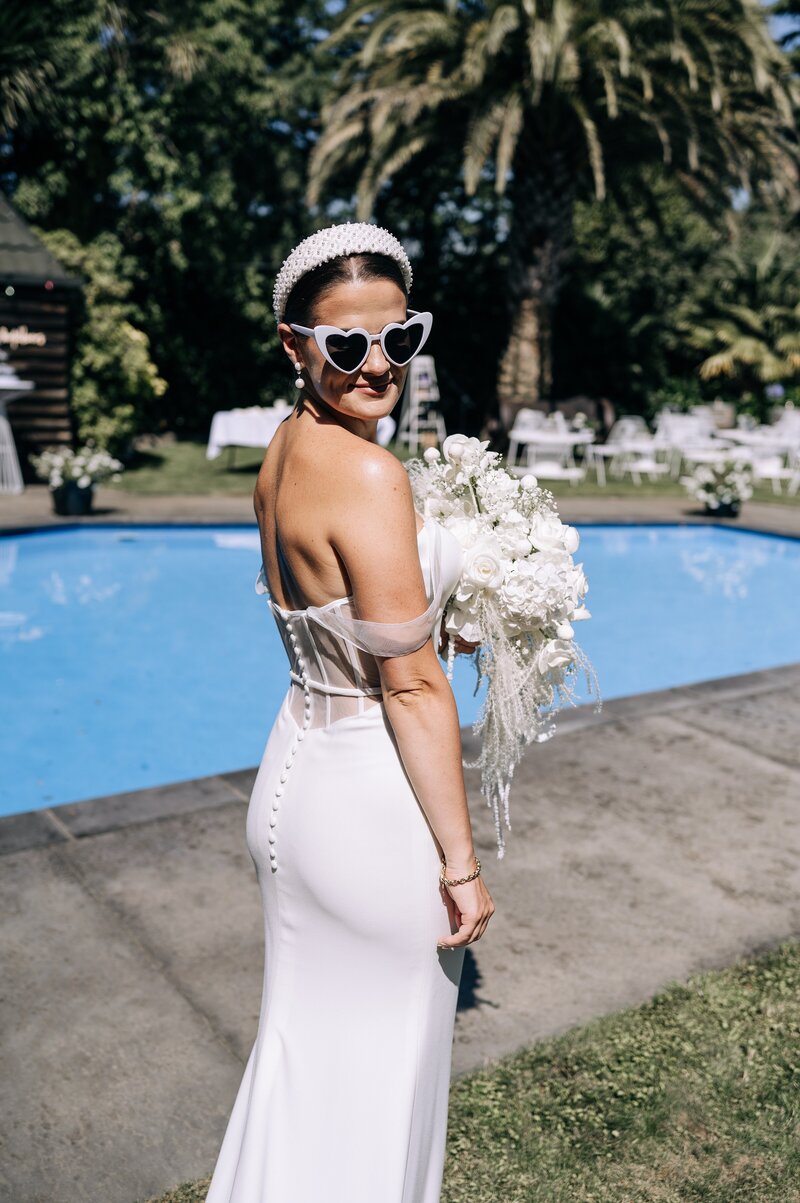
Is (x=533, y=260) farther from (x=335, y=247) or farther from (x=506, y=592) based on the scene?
(x=335, y=247)

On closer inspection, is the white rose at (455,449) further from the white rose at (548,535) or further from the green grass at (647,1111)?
the green grass at (647,1111)

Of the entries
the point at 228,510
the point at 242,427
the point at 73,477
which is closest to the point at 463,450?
the point at 73,477

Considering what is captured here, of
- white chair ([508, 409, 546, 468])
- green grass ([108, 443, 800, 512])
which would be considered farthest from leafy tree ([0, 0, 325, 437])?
white chair ([508, 409, 546, 468])

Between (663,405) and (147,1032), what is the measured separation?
23.1 meters

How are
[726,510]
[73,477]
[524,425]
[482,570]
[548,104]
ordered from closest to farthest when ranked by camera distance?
[482,570]
[73,477]
[726,510]
[548,104]
[524,425]

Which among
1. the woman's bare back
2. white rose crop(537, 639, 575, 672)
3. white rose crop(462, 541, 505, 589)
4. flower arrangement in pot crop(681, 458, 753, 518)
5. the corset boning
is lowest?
flower arrangement in pot crop(681, 458, 753, 518)

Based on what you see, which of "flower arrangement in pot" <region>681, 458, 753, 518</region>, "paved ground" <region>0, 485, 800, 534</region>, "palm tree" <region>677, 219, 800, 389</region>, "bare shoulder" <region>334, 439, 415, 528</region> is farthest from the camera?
"palm tree" <region>677, 219, 800, 389</region>

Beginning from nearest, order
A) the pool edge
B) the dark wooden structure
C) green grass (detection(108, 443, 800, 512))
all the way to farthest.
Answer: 1. the pool edge
2. the dark wooden structure
3. green grass (detection(108, 443, 800, 512))

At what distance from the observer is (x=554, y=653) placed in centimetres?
244

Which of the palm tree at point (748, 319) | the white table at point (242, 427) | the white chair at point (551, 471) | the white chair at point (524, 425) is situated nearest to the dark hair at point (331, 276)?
the white chair at point (551, 471)

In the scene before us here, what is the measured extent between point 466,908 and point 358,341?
104cm

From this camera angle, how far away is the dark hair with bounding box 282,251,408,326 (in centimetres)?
187

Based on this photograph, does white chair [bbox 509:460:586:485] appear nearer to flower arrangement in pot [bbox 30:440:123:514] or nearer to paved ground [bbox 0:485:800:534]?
paved ground [bbox 0:485:800:534]

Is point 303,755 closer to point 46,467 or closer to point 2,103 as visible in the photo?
point 46,467
